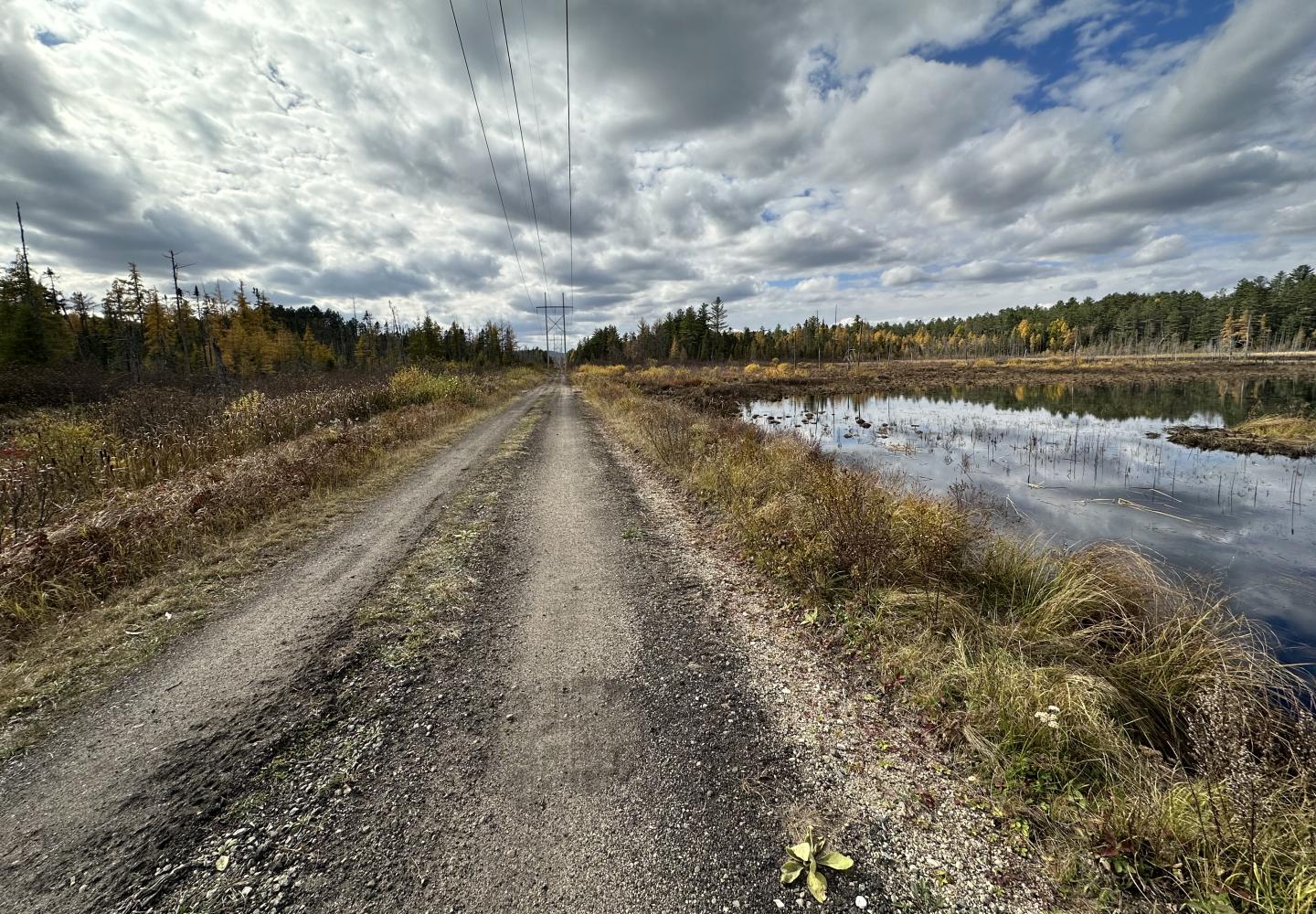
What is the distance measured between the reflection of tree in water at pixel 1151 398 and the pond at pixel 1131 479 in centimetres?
25

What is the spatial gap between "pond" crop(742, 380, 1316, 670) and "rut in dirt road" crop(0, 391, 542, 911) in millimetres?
8663

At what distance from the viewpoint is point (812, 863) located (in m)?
2.49

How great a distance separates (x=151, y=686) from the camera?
387 centimetres

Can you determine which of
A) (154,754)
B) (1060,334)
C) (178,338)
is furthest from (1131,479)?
(1060,334)

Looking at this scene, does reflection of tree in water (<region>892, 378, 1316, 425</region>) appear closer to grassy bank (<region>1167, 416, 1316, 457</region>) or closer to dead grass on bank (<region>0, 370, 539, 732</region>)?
grassy bank (<region>1167, 416, 1316, 457</region>)

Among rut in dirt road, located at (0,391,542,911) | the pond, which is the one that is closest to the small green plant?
rut in dirt road, located at (0,391,542,911)

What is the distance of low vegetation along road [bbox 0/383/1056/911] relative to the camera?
2.39 m

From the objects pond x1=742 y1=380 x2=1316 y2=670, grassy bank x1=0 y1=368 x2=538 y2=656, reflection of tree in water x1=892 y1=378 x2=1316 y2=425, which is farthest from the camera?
reflection of tree in water x1=892 y1=378 x2=1316 y2=425

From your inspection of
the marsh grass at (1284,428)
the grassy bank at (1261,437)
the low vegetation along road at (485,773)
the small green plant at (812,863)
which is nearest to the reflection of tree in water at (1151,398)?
the marsh grass at (1284,428)

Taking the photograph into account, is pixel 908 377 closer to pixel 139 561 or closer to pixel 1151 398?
pixel 1151 398

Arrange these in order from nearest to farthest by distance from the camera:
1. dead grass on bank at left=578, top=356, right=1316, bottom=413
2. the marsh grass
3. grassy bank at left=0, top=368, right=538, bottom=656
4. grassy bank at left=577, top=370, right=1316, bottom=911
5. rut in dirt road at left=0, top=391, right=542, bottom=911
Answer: grassy bank at left=577, top=370, right=1316, bottom=911 → rut in dirt road at left=0, top=391, right=542, bottom=911 → grassy bank at left=0, top=368, right=538, bottom=656 → the marsh grass → dead grass on bank at left=578, top=356, right=1316, bottom=413

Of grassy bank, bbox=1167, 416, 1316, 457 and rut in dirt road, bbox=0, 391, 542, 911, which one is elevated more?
grassy bank, bbox=1167, 416, 1316, 457

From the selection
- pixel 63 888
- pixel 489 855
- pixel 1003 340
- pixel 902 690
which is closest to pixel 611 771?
pixel 489 855

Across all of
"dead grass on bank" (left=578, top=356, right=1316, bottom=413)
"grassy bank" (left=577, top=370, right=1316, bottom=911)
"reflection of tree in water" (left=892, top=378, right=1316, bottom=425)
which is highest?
"dead grass on bank" (left=578, top=356, right=1316, bottom=413)
